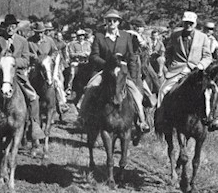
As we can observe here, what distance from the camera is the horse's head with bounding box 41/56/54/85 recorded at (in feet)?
38.2

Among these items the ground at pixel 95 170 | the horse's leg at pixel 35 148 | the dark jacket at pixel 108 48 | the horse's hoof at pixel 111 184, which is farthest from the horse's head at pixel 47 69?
the horse's hoof at pixel 111 184

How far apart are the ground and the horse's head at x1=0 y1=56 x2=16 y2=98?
5.24 ft

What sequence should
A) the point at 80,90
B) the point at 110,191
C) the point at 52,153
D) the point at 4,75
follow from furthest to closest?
the point at 80,90, the point at 52,153, the point at 110,191, the point at 4,75

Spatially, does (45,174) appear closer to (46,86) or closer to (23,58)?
(23,58)

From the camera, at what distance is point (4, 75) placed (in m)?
8.29

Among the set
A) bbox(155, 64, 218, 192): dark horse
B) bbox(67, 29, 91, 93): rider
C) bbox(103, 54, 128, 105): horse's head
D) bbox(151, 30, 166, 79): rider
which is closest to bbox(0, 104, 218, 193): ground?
bbox(155, 64, 218, 192): dark horse

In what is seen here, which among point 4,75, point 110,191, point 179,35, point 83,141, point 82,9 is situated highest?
point 82,9

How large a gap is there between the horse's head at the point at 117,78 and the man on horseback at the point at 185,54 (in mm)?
1292

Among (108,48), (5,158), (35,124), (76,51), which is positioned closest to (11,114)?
(5,158)

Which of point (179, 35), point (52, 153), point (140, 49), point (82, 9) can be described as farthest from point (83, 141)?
point (82, 9)

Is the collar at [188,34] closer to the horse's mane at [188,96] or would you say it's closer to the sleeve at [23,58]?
the horse's mane at [188,96]

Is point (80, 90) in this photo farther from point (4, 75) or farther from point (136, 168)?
point (4, 75)

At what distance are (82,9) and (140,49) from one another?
21.6 meters

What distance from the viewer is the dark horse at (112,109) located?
8898 mm
